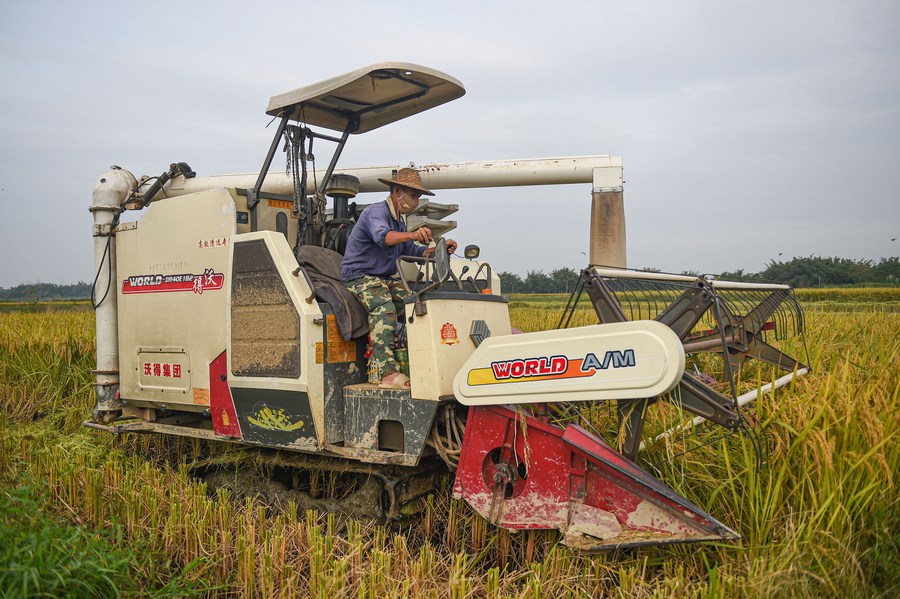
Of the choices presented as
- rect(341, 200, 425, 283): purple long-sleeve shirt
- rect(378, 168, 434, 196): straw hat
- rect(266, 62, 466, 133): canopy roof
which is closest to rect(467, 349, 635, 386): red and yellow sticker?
rect(341, 200, 425, 283): purple long-sleeve shirt

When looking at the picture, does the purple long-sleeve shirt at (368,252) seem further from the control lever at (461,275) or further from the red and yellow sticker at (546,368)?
the red and yellow sticker at (546,368)

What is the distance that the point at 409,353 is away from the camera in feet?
13.4

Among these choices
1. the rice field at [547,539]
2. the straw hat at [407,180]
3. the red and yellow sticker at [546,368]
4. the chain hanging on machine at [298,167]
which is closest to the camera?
the rice field at [547,539]

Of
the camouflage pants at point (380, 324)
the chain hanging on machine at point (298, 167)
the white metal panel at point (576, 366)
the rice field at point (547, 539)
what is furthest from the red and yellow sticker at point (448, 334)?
the chain hanging on machine at point (298, 167)

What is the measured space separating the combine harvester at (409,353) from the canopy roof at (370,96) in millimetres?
20

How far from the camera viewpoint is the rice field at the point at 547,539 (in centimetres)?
300

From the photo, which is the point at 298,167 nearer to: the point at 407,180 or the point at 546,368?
the point at 407,180

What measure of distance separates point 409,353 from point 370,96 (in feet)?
7.46

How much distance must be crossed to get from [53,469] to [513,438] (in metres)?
3.56

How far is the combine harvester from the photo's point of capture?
336 cm

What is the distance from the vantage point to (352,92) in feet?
16.9

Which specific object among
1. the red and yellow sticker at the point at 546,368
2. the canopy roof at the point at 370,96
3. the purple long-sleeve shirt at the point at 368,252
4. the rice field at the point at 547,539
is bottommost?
the rice field at the point at 547,539

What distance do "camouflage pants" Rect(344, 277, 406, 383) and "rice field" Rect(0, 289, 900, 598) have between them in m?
0.93

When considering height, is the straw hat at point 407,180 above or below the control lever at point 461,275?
above
